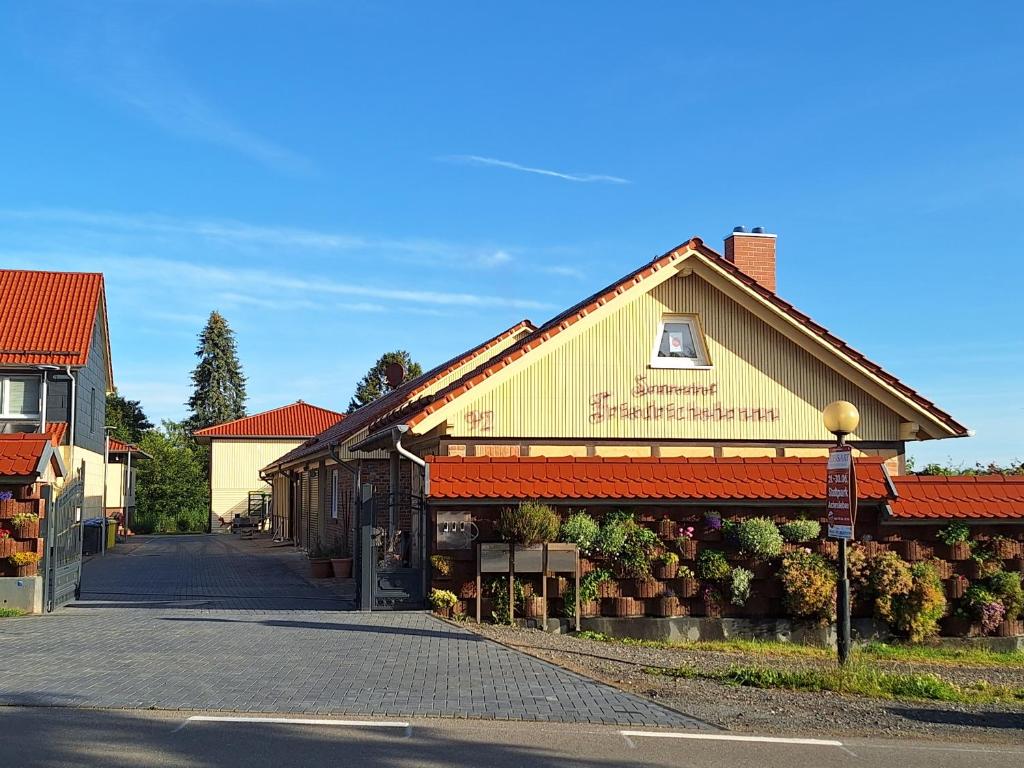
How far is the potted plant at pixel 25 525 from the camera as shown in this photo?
51.0ft

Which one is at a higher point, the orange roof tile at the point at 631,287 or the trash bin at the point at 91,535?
the orange roof tile at the point at 631,287

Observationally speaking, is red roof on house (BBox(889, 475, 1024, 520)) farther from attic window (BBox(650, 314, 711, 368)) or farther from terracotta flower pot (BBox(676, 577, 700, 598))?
attic window (BBox(650, 314, 711, 368))

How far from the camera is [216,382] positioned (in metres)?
89.4

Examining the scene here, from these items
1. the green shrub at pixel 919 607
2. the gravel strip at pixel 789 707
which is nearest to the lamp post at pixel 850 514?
the gravel strip at pixel 789 707

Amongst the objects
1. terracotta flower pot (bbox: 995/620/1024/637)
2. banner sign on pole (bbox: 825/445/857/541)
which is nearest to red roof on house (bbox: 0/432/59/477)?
banner sign on pole (bbox: 825/445/857/541)

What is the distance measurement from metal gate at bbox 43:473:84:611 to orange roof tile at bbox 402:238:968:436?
5.49 metres

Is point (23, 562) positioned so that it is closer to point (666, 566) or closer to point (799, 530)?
point (666, 566)

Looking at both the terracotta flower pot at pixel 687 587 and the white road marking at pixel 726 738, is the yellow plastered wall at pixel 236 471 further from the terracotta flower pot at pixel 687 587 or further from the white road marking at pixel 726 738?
the white road marking at pixel 726 738

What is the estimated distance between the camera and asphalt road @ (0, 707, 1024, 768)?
23.8 ft

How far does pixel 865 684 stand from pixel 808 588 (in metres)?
4.53

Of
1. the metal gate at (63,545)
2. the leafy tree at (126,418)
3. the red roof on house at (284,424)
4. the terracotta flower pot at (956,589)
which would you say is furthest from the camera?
the leafy tree at (126,418)

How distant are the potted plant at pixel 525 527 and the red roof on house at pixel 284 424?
3803 centimetres

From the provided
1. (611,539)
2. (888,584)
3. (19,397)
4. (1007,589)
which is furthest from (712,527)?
(19,397)

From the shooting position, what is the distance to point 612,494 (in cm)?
1508
